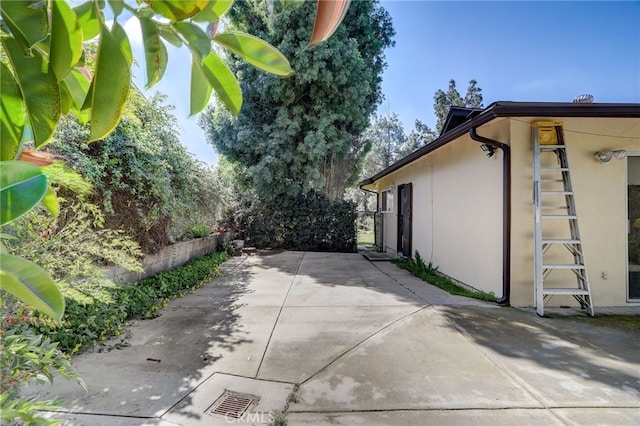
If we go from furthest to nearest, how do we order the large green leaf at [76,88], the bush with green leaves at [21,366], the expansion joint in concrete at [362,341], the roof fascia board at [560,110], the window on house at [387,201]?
the window on house at [387,201]
the roof fascia board at [560,110]
the expansion joint in concrete at [362,341]
the bush with green leaves at [21,366]
the large green leaf at [76,88]

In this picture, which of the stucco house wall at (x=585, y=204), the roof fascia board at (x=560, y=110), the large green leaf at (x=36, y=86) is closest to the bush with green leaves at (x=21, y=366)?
the large green leaf at (x=36, y=86)

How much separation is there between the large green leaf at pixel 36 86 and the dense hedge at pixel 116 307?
1771 mm

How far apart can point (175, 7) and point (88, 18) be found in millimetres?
198

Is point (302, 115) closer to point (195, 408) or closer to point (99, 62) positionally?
point (195, 408)

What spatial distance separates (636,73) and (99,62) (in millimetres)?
7654

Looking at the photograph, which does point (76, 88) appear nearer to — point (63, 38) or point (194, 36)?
point (63, 38)

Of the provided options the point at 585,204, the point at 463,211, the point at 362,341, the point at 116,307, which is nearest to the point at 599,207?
the point at 585,204

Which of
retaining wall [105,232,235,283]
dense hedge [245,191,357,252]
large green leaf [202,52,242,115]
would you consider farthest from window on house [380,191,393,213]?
large green leaf [202,52,242,115]

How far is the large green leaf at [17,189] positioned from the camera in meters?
0.47

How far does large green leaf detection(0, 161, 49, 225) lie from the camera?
0.47 meters

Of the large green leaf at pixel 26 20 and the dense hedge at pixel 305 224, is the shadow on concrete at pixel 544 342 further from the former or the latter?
the dense hedge at pixel 305 224

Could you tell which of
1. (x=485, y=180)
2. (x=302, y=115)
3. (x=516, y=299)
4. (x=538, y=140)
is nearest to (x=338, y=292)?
(x=516, y=299)

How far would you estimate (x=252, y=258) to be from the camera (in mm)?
9328

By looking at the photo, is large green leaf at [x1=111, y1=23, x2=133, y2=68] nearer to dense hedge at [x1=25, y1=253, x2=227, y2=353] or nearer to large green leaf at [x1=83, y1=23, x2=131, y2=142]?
large green leaf at [x1=83, y1=23, x2=131, y2=142]
